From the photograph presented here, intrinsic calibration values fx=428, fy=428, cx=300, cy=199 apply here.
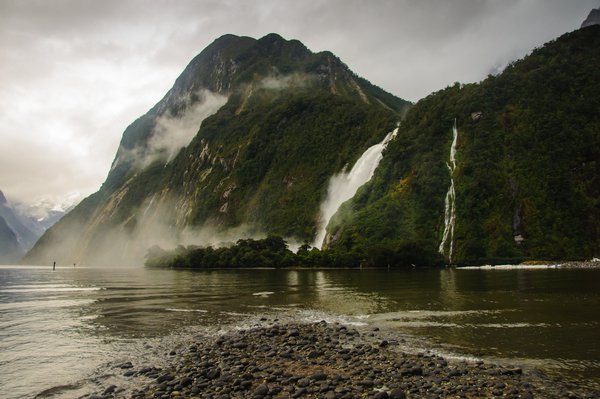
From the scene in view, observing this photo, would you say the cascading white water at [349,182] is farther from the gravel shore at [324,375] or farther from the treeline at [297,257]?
the gravel shore at [324,375]

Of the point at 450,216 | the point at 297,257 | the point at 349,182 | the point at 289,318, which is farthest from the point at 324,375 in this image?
the point at 349,182

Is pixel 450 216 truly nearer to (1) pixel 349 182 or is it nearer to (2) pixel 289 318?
(1) pixel 349 182

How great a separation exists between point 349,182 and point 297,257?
57518 millimetres

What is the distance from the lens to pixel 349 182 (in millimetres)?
165625

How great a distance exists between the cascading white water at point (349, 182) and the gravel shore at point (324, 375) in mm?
133061

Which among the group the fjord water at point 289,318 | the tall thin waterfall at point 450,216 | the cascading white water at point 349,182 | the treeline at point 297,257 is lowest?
the fjord water at point 289,318

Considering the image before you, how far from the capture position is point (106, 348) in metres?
20.5

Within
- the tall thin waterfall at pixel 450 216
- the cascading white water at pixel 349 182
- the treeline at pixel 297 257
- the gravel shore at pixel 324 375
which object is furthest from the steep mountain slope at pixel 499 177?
the gravel shore at pixel 324 375

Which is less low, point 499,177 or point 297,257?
point 499,177

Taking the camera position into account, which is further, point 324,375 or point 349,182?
point 349,182

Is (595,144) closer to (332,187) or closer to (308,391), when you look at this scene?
(332,187)

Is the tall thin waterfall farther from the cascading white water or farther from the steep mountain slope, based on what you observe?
the cascading white water

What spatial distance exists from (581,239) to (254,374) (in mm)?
104929

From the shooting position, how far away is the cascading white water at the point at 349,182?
156750mm
